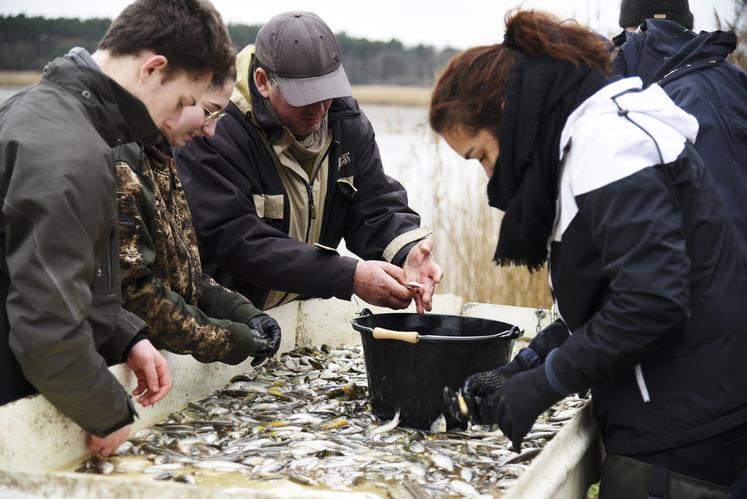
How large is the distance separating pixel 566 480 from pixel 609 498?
0.13 metres

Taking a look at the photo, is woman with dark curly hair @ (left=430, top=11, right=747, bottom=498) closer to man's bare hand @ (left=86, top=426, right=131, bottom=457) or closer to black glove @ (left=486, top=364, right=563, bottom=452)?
black glove @ (left=486, top=364, right=563, bottom=452)

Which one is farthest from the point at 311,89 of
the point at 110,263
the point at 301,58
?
the point at 110,263

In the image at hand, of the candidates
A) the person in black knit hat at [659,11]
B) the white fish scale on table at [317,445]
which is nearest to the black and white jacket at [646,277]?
the white fish scale on table at [317,445]

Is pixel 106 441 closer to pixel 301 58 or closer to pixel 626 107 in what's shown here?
pixel 626 107

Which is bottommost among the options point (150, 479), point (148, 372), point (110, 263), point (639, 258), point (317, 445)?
point (317, 445)

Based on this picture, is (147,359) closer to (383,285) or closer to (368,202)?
(383,285)

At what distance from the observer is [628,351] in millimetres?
2010

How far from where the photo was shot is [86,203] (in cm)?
202

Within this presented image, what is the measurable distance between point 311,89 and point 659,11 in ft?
5.45

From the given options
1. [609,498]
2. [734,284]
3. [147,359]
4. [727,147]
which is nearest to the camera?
[734,284]

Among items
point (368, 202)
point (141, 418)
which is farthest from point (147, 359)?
point (368, 202)

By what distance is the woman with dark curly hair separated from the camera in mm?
1946

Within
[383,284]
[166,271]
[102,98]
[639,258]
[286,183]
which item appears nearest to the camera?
[639,258]

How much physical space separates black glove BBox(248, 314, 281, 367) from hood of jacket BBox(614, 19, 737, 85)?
154cm
